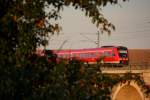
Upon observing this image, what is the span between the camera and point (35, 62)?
6457mm

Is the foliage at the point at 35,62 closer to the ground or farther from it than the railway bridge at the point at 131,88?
farther from it

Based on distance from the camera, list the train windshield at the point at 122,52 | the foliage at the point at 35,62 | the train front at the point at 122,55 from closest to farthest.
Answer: the foliage at the point at 35,62 < the train front at the point at 122,55 < the train windshield at the point at 122,52

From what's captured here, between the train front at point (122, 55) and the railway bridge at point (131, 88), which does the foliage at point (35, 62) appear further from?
the train front at point (122, 55)

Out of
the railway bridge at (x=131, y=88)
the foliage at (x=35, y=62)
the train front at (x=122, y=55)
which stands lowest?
the railway bridge at (x=131, y=88)

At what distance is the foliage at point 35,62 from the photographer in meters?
5.72

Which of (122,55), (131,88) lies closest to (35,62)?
(131,88)

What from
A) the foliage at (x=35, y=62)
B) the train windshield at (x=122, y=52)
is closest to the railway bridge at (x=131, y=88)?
the train windshield at (x=122, y=52)

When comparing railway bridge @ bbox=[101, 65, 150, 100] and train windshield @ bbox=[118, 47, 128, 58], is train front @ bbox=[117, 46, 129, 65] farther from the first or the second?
railway bridge @ bbox=[101, 65, 150, 100]

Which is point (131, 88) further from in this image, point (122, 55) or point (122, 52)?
point (122, 52)

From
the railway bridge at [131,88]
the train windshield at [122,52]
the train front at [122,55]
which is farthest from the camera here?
the train windshield at [122,52]

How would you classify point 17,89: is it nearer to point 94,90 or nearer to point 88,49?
point 94,90

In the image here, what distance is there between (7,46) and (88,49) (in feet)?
167

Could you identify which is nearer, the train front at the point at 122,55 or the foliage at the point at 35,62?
the foliage at the point at 35,62

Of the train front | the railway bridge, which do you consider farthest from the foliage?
the train front
